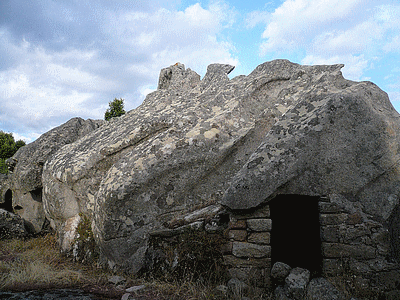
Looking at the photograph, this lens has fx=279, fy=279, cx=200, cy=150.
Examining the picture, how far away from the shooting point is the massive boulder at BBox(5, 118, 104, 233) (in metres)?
9.38

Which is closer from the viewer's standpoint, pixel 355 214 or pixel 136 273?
pixel 355 214

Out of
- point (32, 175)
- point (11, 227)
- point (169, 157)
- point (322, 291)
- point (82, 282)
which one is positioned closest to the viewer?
point (322, 291)

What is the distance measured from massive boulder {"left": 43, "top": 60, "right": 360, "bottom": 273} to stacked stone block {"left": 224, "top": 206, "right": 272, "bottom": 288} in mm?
330

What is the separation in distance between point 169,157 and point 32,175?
20.7 ft

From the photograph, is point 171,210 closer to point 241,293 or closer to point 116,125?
point 241,293

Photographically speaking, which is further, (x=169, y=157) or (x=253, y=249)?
(x=169, y=157)

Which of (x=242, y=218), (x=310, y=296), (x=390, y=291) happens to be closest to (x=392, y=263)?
(x=390, y=291)

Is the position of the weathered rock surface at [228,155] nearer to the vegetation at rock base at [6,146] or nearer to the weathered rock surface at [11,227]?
the weathered rock surface at [11,227]

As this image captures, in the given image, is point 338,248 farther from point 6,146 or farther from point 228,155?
point 6,146

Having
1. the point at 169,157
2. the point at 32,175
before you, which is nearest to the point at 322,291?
the point at 169,157

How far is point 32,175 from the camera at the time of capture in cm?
942

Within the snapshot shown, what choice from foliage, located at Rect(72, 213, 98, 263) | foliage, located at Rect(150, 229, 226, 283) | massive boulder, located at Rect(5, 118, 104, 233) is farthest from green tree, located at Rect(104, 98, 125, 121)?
foliage, located at Rect(150, 229, 226, 283)

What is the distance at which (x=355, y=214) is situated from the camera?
4266 millimetres

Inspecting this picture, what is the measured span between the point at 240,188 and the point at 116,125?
5706mm
